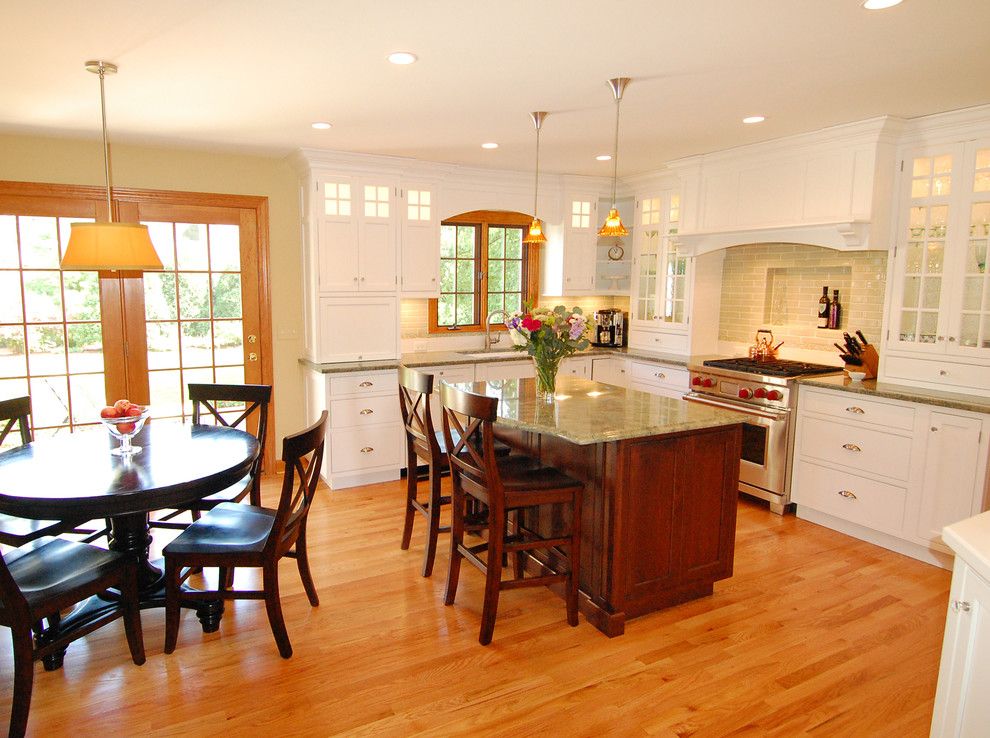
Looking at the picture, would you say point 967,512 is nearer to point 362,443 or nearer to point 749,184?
point 749,184

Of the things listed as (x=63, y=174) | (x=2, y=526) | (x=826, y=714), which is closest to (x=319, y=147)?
(x=63, y=174)

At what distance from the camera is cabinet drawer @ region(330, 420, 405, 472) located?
4746 millimetres

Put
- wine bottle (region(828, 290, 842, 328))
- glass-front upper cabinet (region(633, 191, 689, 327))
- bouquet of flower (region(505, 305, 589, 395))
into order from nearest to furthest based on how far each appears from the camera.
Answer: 1. bouquet of flower (region(505, 305, 589, 395))
2. wine bottle (region(828, 290, 842, 328))
3. glass-front upper cabinet (region(633, 191, 689, 327))

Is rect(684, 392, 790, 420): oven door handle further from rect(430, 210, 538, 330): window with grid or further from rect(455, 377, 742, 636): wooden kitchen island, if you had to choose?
rect(430, 210, 538, 330): window with grid

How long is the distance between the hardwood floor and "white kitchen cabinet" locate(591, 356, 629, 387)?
2.52m

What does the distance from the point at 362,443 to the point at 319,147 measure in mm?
2149

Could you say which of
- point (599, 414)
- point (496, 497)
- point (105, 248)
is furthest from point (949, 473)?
point (105, 248)

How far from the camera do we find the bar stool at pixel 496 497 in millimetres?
2727

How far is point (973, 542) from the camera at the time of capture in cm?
156

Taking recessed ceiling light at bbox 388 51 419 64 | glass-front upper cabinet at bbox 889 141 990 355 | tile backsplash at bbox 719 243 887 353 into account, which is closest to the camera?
recessed ceiling light at bbox 388 51 419 64

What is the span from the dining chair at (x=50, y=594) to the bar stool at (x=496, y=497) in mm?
1348

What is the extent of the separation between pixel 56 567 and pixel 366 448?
2.52 metres

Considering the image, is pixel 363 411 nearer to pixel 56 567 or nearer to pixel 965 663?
pixel 56 567

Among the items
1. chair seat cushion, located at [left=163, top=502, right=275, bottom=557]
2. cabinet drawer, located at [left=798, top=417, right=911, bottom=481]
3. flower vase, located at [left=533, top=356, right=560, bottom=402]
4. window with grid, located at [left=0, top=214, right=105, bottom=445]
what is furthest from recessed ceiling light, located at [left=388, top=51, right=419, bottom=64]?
cabinet drawer, located at [left=798, top=417, right=911, bottom=481]
